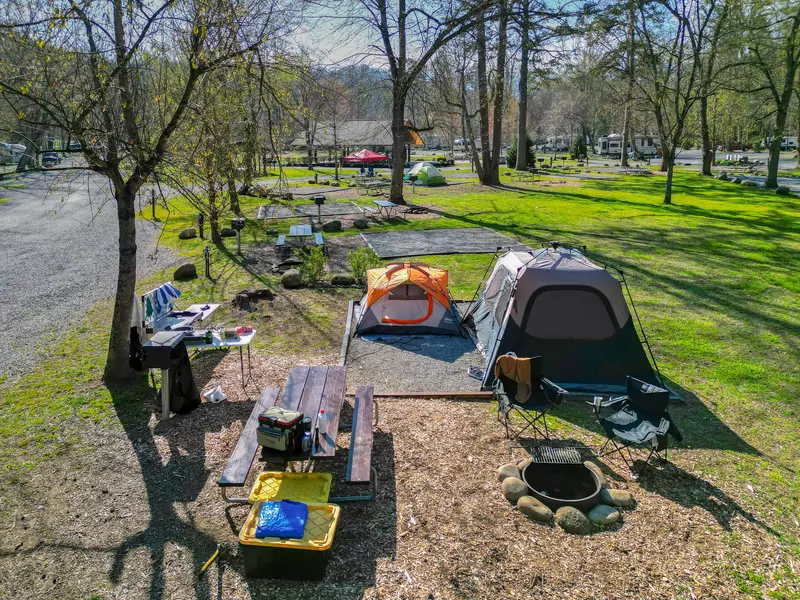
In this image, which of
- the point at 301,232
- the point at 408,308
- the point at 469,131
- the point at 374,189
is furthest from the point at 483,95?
the point at 408,308

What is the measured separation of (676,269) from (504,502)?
36.2 feet

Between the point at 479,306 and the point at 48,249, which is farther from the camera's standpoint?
the point at 48,249

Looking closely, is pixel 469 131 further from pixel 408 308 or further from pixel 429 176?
pixel 408 308

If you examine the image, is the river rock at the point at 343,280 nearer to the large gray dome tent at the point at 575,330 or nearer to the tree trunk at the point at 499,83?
the large gray dome tent at the point at 575,330

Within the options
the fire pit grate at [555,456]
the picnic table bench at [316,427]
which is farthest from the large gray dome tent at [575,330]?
the picnic table bench at [316,427]

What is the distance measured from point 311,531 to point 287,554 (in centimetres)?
23

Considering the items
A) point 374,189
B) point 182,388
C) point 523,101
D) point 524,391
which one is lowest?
point 524,391

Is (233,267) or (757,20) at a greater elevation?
(757,20)

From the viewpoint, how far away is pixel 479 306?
395 inches

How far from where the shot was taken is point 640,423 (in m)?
6.06

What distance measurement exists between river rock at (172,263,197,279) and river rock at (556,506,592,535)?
1084cm

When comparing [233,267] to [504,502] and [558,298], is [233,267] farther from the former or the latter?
[504,502]

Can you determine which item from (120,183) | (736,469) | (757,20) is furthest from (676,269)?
(757,20)

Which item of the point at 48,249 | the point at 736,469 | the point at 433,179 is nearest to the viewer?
the point at 736,469
